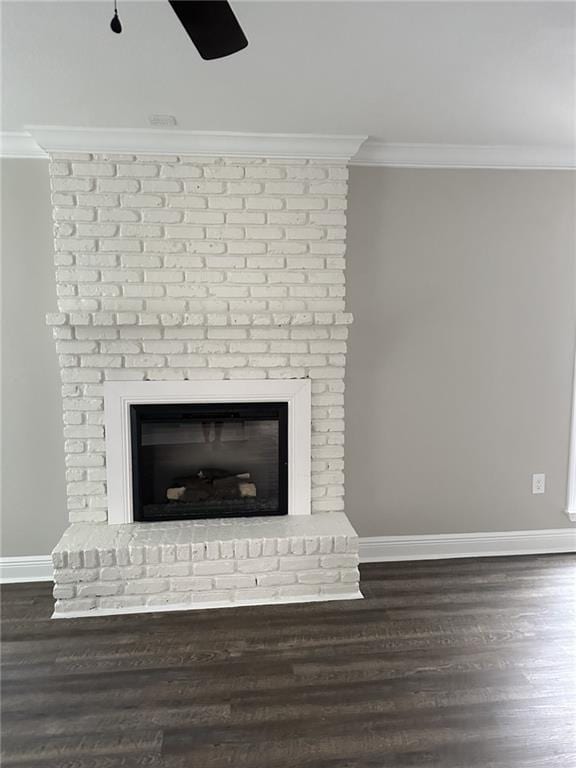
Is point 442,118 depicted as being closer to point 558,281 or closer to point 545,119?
point 545,119

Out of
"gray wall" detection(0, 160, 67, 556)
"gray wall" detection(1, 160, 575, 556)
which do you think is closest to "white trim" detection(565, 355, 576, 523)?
"gray wall" detection(1, 160, 575, 556)

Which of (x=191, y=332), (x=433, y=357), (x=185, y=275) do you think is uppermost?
(x=185, y=275)

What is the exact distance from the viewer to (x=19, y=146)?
269cm

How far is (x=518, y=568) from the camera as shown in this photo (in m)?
3.07

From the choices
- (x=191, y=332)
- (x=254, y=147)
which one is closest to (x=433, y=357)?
(x=191, y=332)

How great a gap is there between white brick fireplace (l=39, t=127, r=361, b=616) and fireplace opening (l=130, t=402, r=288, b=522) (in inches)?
2.8

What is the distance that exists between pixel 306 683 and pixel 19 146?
2885 mm

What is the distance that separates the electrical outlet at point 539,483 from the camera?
10.6ft

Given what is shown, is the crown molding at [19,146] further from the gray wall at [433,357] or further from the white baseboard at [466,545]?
the white baseboard at [466,545]

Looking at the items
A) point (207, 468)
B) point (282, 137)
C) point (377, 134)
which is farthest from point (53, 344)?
point (377, 134)

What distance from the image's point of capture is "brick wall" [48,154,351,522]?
2686 millimetres

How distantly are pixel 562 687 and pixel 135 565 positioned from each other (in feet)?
6.36

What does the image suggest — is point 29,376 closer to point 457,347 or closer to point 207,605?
point 207,605

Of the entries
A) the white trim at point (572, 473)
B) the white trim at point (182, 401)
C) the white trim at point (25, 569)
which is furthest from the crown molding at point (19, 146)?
the white trim at point (572, 473)
